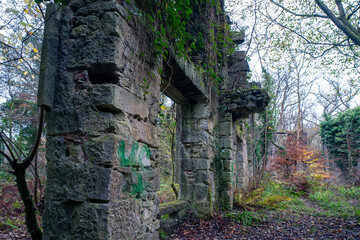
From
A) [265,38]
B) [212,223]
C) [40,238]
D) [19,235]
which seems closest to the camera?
[40,238]

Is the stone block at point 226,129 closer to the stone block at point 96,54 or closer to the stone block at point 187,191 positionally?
the stone block at point 187,191

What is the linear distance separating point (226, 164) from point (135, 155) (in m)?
4.09

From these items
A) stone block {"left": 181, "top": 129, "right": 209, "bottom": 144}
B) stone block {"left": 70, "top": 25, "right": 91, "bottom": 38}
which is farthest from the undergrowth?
stone block {"left": 70, "top": 25, "right": 91, "bottom": 38}

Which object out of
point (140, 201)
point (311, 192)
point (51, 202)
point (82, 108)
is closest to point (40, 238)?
point (51, 202)

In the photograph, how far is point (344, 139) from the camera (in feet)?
37.9

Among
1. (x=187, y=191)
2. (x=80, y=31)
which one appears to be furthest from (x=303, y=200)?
(x=80, y=31)

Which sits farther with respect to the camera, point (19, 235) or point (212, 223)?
point (212, 223)

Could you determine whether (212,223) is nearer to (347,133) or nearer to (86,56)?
(86,56)

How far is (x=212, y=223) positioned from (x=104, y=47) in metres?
4.08

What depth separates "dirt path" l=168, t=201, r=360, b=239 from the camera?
14.0 ft

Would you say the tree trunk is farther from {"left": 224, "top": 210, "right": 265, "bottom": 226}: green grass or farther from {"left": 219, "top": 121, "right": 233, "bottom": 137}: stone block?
{"left": 219, "top": 121, "right": 233, "bottom": 137}: stone block

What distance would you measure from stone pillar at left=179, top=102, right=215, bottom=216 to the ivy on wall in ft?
29.0

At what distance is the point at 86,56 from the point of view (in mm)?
2148

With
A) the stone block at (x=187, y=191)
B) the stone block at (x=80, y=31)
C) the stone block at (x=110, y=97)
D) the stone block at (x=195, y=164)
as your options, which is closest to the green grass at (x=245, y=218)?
the stone block at (x=187, y=191)
